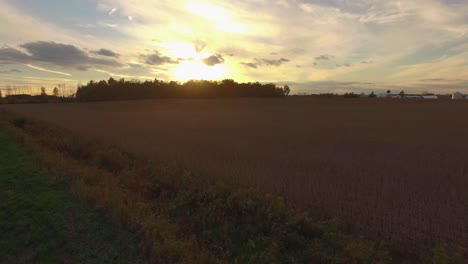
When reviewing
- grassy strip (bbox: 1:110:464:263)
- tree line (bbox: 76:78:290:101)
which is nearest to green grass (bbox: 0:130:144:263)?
grassy strip (bbox: 1:110:464:263)

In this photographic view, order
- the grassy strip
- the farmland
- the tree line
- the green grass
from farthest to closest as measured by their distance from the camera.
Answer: the tree line < the farmland < the green grass < the grassy strip

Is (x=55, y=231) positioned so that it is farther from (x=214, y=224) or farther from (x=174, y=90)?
(x=174, y=90)

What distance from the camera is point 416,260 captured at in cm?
570

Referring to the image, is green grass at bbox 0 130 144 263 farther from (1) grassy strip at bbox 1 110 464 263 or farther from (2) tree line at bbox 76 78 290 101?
(2) tree line at bbox 76 78 290 101

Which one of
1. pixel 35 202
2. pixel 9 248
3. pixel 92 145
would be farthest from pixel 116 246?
pixel 92 145

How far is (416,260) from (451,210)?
239cm

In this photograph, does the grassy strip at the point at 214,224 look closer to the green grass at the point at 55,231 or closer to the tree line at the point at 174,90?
the green grass at the point at 55,231

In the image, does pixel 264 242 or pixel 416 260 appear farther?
pixel 264 242

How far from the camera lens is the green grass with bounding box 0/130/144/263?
5908 millimetres

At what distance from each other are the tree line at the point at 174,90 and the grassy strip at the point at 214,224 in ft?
304

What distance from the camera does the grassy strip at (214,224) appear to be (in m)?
5.76

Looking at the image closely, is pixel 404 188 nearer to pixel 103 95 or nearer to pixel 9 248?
A: pixel 9 248

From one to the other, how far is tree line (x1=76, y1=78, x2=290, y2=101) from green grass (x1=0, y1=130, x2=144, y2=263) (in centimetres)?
9323

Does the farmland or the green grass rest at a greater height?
the farmland
